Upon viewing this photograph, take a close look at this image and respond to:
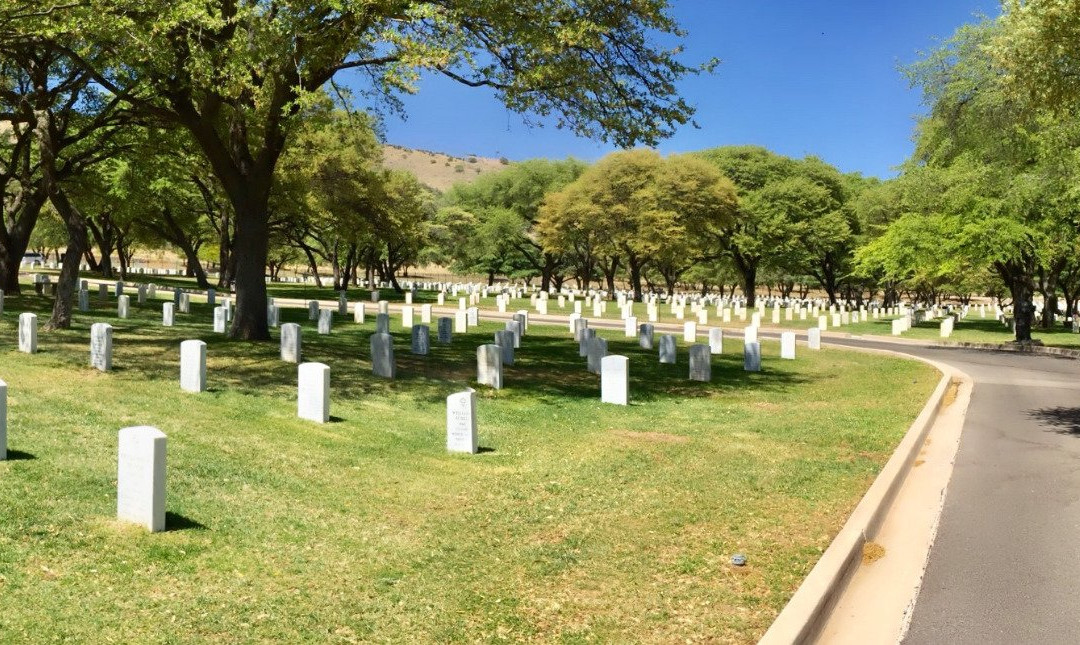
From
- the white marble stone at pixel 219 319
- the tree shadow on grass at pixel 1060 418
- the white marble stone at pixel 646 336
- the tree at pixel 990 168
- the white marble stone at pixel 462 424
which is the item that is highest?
the tree at pixel 990 168

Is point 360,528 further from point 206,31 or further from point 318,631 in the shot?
point 206,31

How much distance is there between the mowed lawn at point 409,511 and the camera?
493 cm

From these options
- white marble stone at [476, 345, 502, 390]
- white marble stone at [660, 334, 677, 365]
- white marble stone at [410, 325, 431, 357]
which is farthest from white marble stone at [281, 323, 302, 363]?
white marble stone at [660, 334, 677, 365]

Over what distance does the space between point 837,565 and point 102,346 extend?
11739mm

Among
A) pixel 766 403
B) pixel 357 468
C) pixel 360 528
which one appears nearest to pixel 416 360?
pixel 766 403

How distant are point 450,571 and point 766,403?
9927mm

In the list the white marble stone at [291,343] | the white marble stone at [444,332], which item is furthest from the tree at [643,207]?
the white marble stone at [291,343]

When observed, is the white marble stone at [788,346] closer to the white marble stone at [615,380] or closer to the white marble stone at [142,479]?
the white marble stone at [615,380]

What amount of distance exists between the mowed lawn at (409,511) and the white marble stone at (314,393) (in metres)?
0.26

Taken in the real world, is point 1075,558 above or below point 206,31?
below

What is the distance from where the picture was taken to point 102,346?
1302 cm

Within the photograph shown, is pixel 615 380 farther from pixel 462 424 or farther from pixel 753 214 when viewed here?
pixel 753 214

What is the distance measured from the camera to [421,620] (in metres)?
4.91

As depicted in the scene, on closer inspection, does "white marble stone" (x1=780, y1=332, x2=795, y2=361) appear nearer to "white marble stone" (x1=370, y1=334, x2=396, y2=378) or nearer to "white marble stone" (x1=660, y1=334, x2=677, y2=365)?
"white marble stone" (x1=660, y1=334, x2=677, y2=365)
